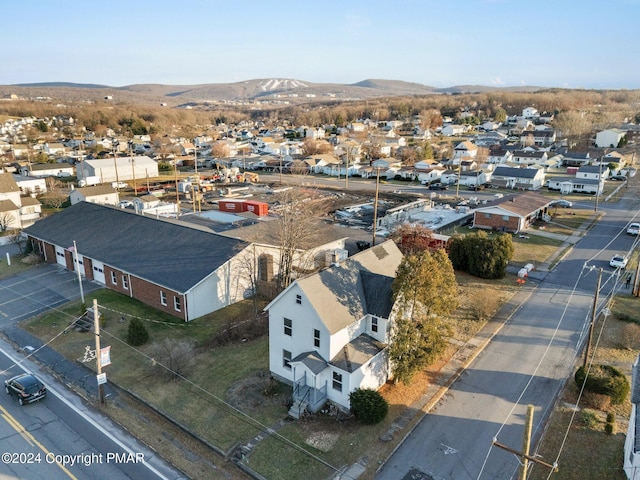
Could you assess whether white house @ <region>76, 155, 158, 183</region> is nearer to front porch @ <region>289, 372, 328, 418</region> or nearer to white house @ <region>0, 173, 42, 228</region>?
white house @ <region>0, 173, 42, 228</region>

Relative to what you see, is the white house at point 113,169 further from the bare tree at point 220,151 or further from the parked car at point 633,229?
the parked car at point 633,229

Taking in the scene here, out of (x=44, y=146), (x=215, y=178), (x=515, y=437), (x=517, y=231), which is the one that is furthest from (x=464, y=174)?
(x=44, y=146)

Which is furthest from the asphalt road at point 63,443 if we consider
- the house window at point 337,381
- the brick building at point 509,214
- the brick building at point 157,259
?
the brick building at point 509,214

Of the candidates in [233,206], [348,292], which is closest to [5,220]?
[233,206]

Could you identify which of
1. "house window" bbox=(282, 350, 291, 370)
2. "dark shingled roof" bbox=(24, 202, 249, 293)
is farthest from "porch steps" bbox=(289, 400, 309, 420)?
"dark shingled roof" bbox=(24, 202, 249, 293)

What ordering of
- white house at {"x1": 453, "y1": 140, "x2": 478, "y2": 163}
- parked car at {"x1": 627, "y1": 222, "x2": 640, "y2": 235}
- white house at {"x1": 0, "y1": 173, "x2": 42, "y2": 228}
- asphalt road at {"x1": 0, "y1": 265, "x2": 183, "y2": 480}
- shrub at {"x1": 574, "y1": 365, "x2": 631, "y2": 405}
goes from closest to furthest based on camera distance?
asphalt road at {"x1": 0, "y1": 265, "x2": 183, "y2": 480}, shrub at {"x1": 574, "y1": 365, "x2": 631, "y2": 405}, parked car at {"x1": 627, "y1": 222, "x2": 640, "y2": 235}, white house at {"x1": 0, "y1": 173, "x2": 42, "y2": 228}, white house at {"x1": 453, "y1": 140, "x2": 478, "y2": 163}
